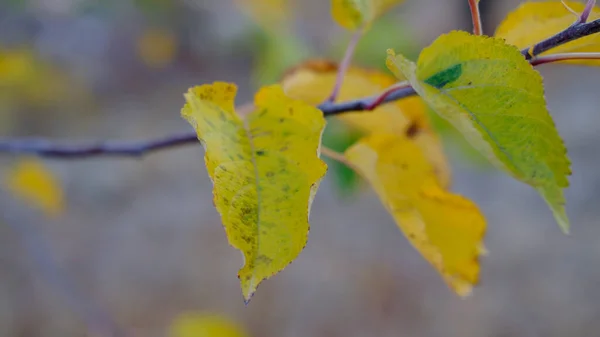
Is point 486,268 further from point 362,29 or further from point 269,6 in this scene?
point 362,29

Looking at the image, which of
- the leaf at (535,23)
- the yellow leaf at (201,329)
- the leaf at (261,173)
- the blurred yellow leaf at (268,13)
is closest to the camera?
the leaf at (261,173)

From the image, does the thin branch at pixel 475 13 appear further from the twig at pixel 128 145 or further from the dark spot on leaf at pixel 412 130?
the dark spot on leaf at pixel 412 130

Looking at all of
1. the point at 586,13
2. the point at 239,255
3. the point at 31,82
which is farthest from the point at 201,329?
the point at 31,82

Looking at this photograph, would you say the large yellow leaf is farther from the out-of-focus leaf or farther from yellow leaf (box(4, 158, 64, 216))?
yellow leaf (box(4, 158, 64, 216))

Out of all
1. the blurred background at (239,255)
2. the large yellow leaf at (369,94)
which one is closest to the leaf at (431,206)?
the large yellow leaf at (369,94)

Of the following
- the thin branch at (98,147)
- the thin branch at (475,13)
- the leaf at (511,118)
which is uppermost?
the thin branch at (475,13)

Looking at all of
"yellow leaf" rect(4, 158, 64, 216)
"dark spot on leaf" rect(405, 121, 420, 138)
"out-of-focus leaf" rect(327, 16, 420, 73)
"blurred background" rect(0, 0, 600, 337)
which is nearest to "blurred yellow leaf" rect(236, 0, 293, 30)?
"blurred background" rect(0, 0, 600, 337)

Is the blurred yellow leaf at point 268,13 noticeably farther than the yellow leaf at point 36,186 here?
Yes

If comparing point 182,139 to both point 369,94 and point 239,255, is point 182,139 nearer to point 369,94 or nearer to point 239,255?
point 369,94
